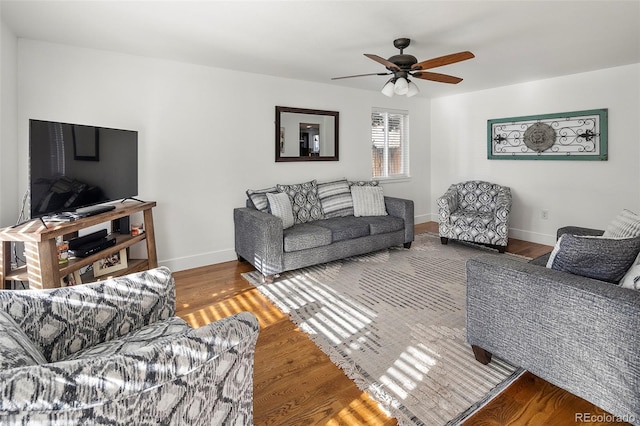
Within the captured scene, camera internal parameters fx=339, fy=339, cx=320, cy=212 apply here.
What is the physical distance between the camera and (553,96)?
4.54 m

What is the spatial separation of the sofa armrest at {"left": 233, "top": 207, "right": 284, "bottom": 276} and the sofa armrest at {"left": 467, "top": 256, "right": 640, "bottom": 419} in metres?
1.94

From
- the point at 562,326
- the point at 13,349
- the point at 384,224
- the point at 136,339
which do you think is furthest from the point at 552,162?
the point at 13,349

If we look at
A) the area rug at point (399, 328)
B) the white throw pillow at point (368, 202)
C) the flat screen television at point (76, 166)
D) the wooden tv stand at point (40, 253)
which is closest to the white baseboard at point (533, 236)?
the area rug at point (399, 328)

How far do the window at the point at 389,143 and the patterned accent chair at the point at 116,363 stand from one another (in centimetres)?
456

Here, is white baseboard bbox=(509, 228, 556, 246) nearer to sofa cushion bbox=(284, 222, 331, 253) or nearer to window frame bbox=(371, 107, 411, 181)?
window frame bbox=(371, 107, 411, 181)

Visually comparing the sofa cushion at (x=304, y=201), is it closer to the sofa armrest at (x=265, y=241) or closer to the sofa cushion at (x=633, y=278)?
the sofa armrest at (x=265, y=241)

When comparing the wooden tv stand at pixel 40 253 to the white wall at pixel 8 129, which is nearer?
the wooden tv stand at pixel 40 253

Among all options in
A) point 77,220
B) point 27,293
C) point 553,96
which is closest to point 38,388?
point 27,293

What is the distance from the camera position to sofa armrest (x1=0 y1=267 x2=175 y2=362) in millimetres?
1282

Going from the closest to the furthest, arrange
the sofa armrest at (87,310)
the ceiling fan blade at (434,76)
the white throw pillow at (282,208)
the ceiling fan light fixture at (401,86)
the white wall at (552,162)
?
the sofa armrest at (87,310)
the ceiling fan light fixture at (401,86)
the ceiling fan blade at (434,76)
the white throw pillow at (282,208)
the white wall at (552,162)

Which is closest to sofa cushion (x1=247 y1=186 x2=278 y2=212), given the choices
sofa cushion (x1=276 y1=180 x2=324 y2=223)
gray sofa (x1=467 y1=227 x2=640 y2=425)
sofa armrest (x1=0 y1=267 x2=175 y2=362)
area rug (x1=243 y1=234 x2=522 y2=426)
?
Answer: sofa cushion (x1=276 y1=180 x2=324 y2=223)

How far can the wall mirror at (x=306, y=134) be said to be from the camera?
4.44m

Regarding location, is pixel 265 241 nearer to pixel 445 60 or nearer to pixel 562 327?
pixel 445 60

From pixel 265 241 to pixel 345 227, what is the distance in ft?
3.33
